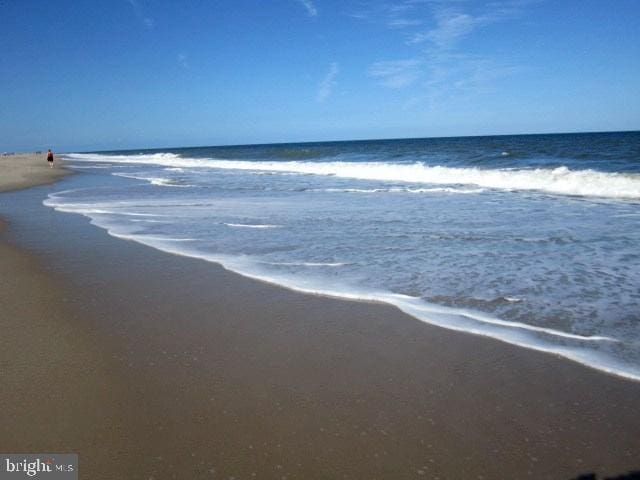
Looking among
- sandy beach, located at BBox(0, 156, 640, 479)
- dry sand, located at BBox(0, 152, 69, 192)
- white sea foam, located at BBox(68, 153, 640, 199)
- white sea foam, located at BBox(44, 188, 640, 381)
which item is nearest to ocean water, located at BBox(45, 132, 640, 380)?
white sea foam, located at BBox(44, 188, 640, 381)

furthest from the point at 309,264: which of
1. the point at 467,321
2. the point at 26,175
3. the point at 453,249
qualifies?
the point at 26,175

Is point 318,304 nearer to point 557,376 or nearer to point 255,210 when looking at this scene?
point 557,376

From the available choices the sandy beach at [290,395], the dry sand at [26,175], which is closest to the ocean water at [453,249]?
the sandy beach at [290,395]

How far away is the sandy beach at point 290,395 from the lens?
2.50 metres

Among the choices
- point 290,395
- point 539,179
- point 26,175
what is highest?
point 26,175

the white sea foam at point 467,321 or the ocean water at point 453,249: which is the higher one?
the ocean water at point 453,249

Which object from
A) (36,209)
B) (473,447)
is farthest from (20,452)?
(36,209)

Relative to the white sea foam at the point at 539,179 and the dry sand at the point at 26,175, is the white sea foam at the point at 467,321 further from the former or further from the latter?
the dry sand at the point at 26,175

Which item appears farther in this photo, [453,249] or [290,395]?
[453,249]

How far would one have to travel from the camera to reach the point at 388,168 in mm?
28469

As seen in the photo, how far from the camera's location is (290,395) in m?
3.15

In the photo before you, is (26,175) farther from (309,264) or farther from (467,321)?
(467,321)

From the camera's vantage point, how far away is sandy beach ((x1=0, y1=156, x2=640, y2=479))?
8.20 ft

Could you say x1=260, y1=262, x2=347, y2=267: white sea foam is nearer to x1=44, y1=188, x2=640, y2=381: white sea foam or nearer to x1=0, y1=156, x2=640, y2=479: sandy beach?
x1=44, y1=188, x2=640, y2=381: white sea foam
